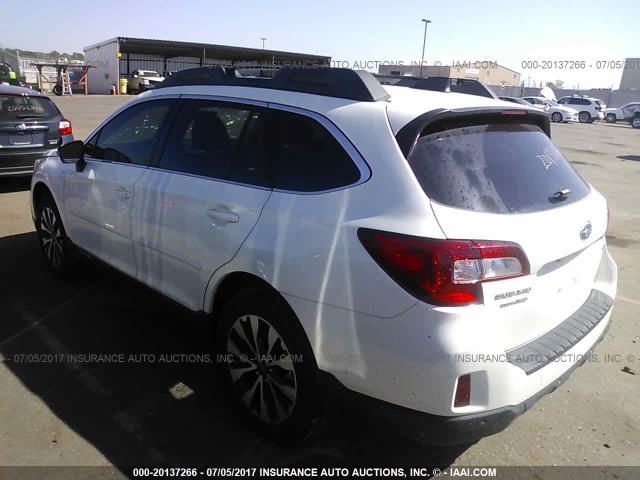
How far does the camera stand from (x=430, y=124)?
228 cm

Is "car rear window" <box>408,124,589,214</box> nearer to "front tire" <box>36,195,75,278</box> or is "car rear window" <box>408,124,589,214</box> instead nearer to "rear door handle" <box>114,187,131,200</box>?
"rear door handle" <box>114,187,131,200</box>

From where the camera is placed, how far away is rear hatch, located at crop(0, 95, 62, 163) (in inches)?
304

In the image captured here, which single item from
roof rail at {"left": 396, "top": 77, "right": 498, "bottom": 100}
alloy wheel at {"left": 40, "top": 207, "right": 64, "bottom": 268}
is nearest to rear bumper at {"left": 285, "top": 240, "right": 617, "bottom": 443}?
roof rail at {"left": 396, "top": 77, "right": 498, "bottom": 100}

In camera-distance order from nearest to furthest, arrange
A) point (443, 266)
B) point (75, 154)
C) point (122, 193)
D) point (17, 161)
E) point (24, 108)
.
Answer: point (443, 266) → point (122, 193) → point (75, 154) → point (17, 161) → point (24, 108)

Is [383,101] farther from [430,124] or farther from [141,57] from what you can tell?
[141,57]

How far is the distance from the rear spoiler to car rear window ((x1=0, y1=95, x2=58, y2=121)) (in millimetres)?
7538

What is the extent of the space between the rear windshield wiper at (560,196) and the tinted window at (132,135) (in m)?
2.38

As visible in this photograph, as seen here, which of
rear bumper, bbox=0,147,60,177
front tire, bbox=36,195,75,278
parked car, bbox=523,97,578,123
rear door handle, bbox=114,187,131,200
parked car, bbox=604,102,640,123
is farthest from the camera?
parked car, bbox=604,102,640,123

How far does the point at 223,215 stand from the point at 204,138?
2.18 ft

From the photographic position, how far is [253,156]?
278cm

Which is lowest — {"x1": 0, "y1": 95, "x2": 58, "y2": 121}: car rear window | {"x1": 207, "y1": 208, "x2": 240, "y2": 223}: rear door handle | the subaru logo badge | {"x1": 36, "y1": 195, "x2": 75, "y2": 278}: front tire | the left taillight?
{"x1": 36, "y1": 195, "x2": 75, "y2": 278}: front tire

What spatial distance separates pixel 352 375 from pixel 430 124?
1.13 meters

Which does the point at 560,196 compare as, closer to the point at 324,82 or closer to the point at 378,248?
the point at 378,248

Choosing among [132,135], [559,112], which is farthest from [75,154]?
[559,112]
